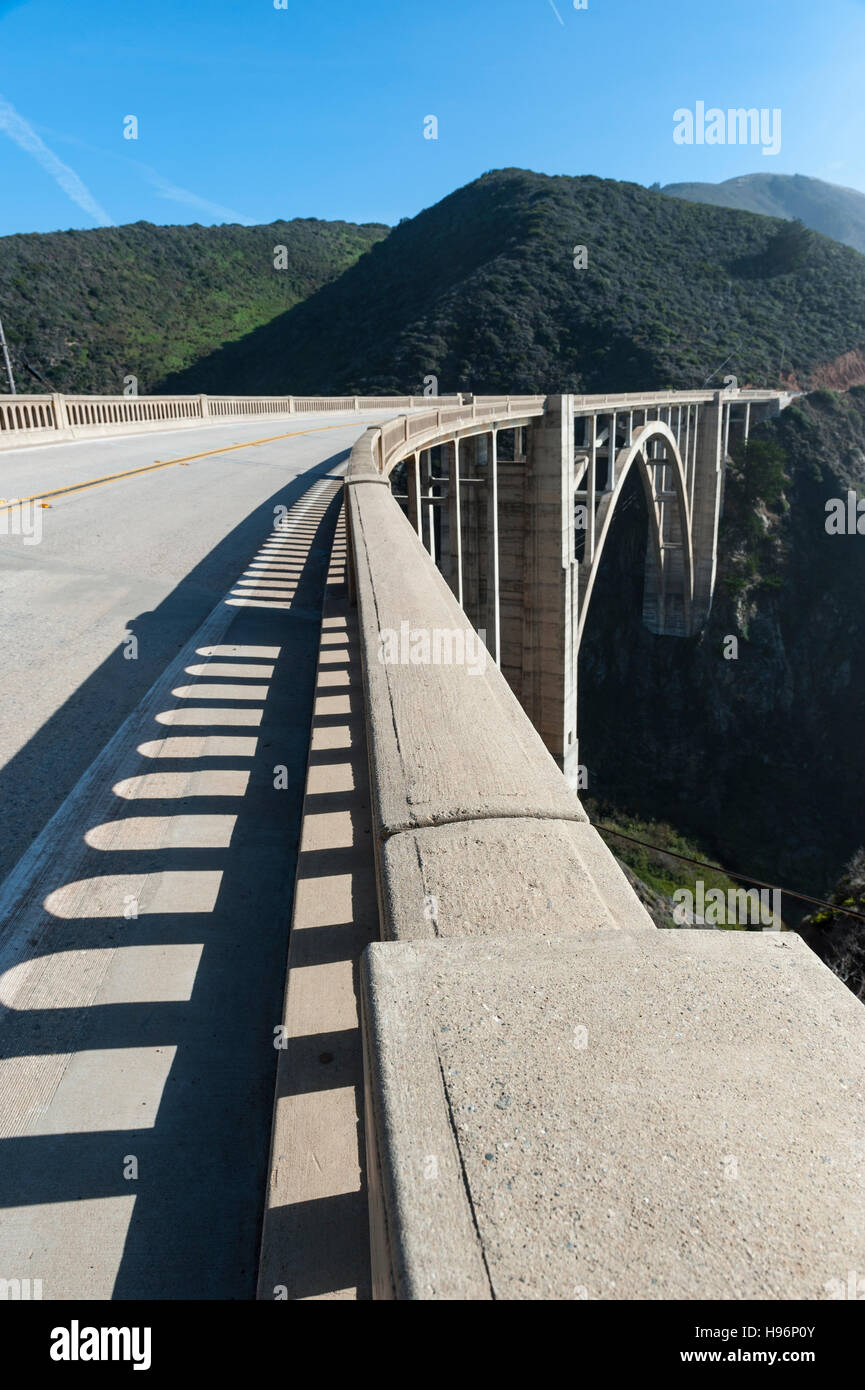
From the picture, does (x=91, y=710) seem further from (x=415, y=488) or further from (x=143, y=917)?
(x=415, y=488)

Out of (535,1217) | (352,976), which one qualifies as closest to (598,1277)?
(535,1217)

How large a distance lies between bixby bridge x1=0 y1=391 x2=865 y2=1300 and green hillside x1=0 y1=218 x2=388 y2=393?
58552 millimetres

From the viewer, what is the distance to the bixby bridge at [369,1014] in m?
1.04

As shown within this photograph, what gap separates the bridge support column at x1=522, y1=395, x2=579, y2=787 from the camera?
16203 mm

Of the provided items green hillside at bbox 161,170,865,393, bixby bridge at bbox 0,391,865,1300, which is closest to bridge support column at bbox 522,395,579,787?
bixby bridge at bbox 0,391,865,1300

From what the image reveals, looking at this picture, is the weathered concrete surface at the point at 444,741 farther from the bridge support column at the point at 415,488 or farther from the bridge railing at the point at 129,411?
the bridge railing at the point at 129,411

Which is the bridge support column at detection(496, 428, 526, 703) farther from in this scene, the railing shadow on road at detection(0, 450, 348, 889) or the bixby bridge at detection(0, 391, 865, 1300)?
the bixby bridge at detection(0, 391, 865, 1300)

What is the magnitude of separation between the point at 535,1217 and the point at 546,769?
1.44 m

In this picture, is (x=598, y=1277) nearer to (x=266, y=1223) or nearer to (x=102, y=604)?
(x=266, y=1223)

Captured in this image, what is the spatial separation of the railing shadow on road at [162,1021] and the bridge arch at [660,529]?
15399 mm

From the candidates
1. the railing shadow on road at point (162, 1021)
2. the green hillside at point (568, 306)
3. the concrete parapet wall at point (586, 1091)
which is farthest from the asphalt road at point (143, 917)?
the green hillside at point (568, 306)

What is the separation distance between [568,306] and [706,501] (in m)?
26.2

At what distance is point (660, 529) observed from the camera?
31.3m

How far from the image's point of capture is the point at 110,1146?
Result: 214 cm
